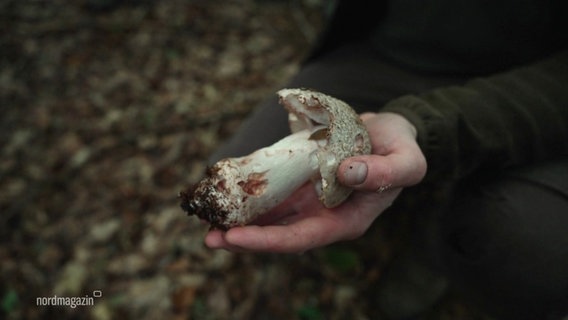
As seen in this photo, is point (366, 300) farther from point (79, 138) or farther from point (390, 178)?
point (79, 138)

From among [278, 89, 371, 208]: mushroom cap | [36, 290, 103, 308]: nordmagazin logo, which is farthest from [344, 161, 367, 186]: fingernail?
[36, 290, 103, 308]: nordmagazin logo

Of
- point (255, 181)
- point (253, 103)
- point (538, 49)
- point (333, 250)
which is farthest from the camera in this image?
point (253, 103)

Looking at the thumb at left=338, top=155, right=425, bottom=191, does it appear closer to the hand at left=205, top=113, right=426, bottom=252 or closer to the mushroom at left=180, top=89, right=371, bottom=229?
the hand at left=205, top=113, right=426, bottom=252

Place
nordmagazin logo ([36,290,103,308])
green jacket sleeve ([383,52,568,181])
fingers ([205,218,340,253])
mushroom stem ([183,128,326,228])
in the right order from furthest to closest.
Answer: nordmagazin logo ([36,290,103,308]) < green jacket sleeve ([383,52,568,181]) < mushroom stem ([183,128,326,228]) < fingers ([205,218,340,253])

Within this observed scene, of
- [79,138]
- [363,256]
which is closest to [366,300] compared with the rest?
[363,256]

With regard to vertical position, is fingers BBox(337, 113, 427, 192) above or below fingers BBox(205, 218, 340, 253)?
above

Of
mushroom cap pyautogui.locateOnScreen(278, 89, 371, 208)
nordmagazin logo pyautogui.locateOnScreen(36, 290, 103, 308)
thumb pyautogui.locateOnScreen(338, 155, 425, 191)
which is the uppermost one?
mushroom cap pyautogui.locateOnScreen(278, 89, 371, 208)
